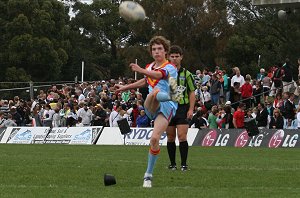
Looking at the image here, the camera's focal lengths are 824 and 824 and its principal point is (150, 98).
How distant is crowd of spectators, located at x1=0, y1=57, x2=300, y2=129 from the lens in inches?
1231

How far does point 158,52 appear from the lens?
12.8m

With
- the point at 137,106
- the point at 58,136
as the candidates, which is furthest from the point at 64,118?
the point at 137,106

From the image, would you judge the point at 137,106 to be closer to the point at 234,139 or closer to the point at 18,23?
the point at 234,139

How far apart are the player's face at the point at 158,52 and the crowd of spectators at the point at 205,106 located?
18.0 metres

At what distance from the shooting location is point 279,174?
1469 centimetres

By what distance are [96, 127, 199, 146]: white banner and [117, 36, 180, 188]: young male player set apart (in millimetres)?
19615

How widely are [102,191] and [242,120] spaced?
20.6 meters

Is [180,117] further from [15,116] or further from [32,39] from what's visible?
[32,39]

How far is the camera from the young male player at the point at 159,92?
12.4m

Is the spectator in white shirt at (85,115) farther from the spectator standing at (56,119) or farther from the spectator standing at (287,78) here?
the spectator standing at (287,78)

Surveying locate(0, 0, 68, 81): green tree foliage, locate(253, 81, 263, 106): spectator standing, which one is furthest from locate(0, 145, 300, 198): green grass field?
locate(0, 0, 68, 81): green tree foliage

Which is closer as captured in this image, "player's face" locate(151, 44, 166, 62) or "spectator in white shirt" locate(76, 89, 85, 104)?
"player's face" locate(151, 44, 166, 62)

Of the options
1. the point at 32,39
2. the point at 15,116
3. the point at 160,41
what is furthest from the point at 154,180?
the point at 32,39

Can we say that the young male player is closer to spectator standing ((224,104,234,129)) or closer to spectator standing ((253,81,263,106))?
spectator standing ((224,104,234,129))
